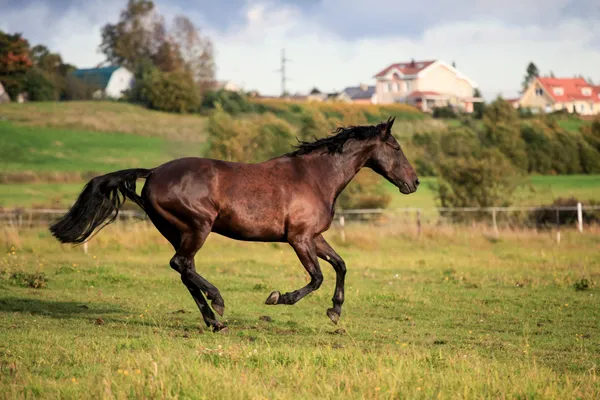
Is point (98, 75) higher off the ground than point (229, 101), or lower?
higher

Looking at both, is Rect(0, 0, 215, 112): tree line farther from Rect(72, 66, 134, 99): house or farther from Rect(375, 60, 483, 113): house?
Rect(375, 60, 483, 113): house

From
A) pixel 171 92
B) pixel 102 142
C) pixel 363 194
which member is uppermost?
pixel 171 92

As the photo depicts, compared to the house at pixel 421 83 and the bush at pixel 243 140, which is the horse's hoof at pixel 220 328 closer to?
the bush at pixel 243 140

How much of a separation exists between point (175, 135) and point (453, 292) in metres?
59.4

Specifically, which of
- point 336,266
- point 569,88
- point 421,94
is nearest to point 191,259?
point 336,266

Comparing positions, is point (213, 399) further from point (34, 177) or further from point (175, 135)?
point (175, 135)

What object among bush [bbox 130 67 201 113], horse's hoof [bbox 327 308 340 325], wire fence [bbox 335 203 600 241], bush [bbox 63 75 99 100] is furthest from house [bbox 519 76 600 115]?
horse's hoof [bbox 327 308 340 325]

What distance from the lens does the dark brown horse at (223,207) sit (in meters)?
10.0

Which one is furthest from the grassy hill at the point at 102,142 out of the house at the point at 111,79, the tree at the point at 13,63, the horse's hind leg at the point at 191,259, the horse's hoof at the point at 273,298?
the horse's hoof at the point at 273,298

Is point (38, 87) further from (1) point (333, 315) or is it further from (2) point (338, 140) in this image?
(1) point (333, 315)

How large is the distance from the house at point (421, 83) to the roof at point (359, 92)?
46.0 ft

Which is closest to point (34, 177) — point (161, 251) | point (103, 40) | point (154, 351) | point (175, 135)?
point (175, 135)

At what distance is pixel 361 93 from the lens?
134 m

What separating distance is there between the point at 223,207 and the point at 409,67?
10870cm
